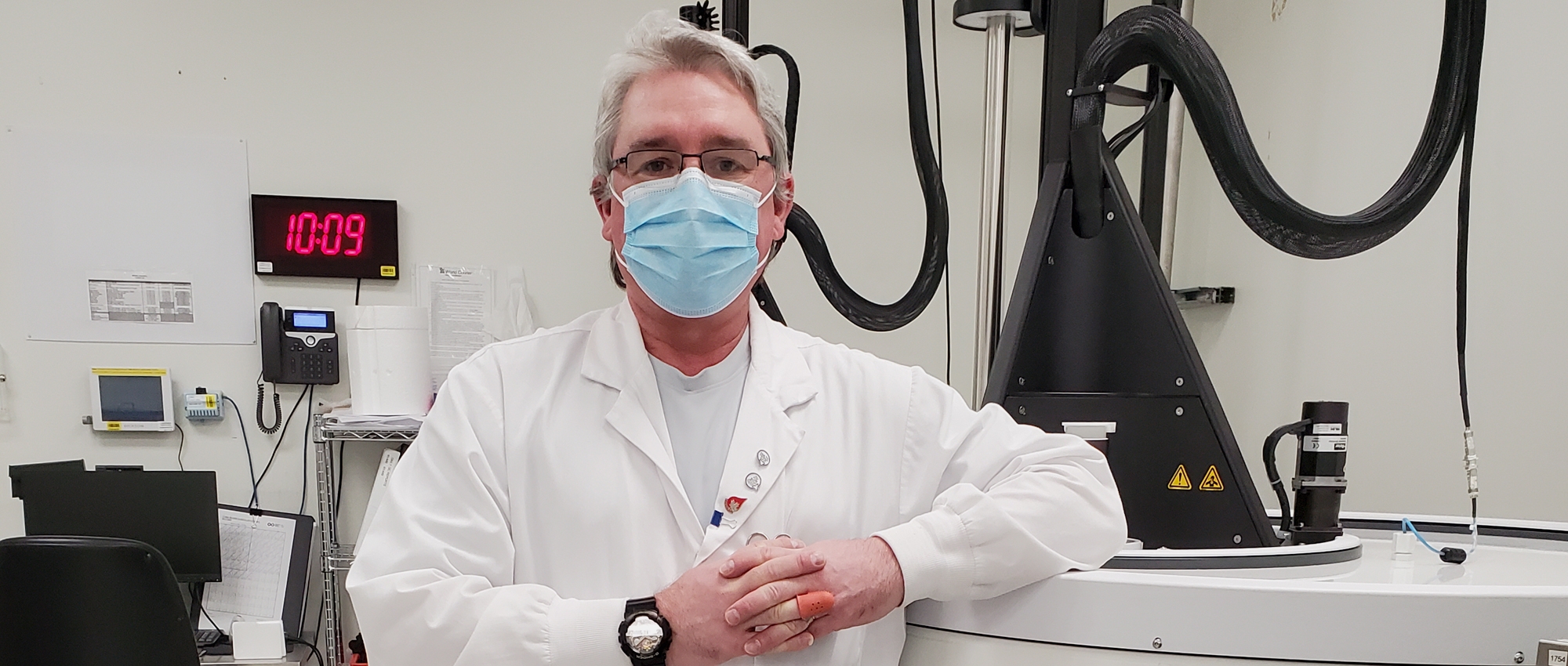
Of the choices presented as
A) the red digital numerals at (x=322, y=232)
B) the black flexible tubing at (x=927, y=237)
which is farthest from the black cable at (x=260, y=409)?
the black flexible tubing at (x=927, y=237)

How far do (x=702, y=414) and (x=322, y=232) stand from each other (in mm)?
1901

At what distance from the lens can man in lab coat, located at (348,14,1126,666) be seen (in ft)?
2.69

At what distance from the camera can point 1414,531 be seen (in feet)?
3.63

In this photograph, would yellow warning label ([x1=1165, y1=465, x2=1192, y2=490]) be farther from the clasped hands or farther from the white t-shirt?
the white t-shirt

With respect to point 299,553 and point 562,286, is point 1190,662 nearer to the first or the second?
point 562,286

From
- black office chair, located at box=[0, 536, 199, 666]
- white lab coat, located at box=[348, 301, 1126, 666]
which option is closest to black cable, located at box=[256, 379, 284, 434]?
black office chair, located at box=[0, 536, 199, 666]

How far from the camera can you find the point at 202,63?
239 cm

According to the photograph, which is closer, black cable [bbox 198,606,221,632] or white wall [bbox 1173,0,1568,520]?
white wall [bbox 1173,0,1568,520]

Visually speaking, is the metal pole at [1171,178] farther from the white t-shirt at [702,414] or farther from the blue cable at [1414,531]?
the white t-shirt at [702,414]

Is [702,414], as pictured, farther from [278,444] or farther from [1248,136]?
[278,444]

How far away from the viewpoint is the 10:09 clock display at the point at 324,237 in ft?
7.95

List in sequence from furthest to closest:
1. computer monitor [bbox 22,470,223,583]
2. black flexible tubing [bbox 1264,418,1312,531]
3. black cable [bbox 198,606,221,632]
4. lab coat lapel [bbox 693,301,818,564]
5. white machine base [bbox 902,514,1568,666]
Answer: black cable [bbox 198,606,221,632]
computer monitor [bbox 22,470,223,583]
black flexible tubing [bbox 1264,418,1312,531]
lab coat lapel [bbox 693,301,818,564]
white machine base [bbox 902,514,1568,666]

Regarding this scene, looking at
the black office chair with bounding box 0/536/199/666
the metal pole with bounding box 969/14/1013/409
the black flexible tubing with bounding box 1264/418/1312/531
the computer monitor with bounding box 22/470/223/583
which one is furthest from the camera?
the computer monitor with bounding box 22/470/223/583

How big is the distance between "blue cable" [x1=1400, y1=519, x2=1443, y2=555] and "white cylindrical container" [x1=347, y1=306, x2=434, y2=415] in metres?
2.17
